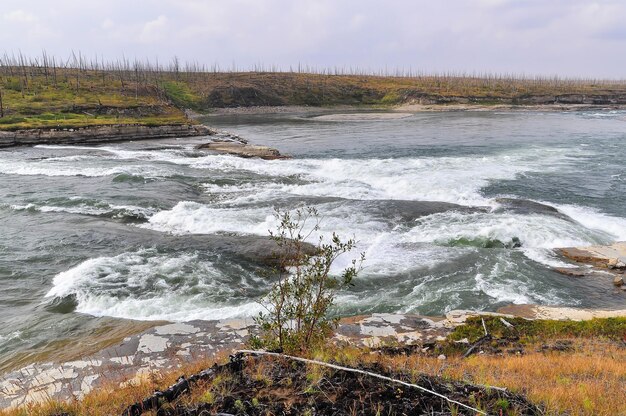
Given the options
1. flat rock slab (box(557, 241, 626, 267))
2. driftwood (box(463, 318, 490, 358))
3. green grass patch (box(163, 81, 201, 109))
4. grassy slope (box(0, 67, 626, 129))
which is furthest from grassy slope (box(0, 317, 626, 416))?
green grass patch (box(163, 81, 201, 109))

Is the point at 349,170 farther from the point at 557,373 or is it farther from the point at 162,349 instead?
the point at 557,373

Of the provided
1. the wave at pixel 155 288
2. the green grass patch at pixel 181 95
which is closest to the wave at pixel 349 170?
the wave at pixel 155 288

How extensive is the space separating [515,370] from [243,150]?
36529 mm

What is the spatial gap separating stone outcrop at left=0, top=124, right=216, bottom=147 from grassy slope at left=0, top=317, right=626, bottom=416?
4877 centimetres

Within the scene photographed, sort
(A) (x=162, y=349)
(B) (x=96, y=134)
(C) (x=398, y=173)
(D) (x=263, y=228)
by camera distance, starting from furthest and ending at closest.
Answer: (B) (x=96, y=134), (C) (x=398, y=173), (D) (x=263, y=228), (A) (x=162, y=349)

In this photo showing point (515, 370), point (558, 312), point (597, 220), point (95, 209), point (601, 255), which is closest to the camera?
point (515, 370)

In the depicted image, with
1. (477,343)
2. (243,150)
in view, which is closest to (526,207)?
(477,343)

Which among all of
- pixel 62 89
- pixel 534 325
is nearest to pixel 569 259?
pixel 534 325

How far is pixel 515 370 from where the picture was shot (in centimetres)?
672

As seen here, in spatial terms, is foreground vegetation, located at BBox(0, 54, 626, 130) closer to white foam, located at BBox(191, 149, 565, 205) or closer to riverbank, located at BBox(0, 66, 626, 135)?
riverbank, located at BBox(0, 66, 626, 135)

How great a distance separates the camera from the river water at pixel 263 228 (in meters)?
12.1

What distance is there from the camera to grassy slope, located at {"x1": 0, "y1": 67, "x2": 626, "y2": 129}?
59812 millimetres

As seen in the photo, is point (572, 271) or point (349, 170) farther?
point (349, 170)

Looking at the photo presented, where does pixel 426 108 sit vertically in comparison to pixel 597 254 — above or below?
above
